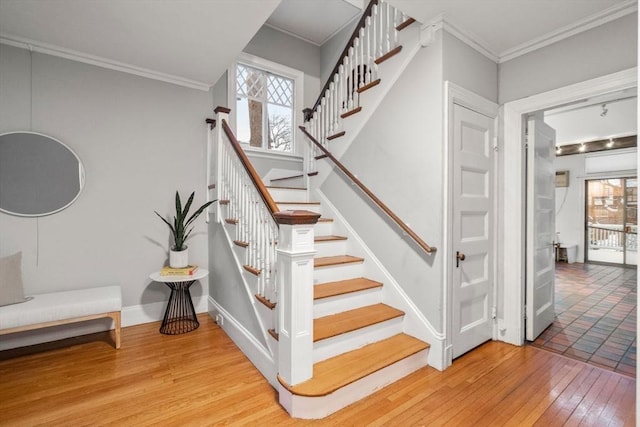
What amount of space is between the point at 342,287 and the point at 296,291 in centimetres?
87

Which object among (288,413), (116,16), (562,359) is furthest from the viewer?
(562,359)

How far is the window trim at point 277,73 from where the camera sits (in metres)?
3.90

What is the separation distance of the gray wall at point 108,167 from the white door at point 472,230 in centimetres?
262

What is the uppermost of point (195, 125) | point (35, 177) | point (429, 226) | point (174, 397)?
point (195, 125)

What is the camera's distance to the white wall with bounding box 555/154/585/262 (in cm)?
720

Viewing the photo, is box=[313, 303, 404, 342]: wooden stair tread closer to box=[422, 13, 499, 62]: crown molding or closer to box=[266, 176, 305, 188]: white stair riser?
box=[266, 176, 305, 188]: white stair riser

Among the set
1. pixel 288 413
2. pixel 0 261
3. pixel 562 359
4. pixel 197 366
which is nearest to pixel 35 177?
pixel 0 261

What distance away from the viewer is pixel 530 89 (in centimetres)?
253

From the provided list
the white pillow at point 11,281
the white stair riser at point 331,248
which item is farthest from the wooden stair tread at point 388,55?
the white pillow at point 11,281

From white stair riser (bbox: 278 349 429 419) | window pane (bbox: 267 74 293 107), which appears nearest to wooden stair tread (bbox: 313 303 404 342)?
white stair riser (bbox: 278 349 429 419)

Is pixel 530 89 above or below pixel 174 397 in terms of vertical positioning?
above

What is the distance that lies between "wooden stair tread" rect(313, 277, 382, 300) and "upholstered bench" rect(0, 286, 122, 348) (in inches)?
66.2

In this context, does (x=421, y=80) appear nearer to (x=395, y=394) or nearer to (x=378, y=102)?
(x=378, y=102)

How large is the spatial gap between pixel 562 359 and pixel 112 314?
3.64 meters
